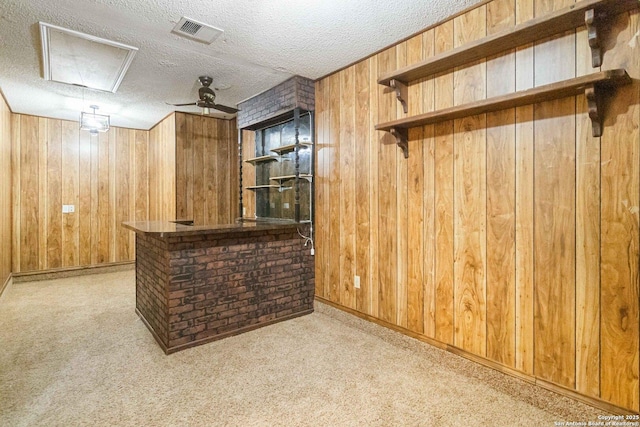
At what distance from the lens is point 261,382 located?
2252 millimetres

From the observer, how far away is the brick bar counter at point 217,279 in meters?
2.73

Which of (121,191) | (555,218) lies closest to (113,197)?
(121,191)

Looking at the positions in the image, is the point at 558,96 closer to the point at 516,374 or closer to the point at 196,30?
the point at 516,374

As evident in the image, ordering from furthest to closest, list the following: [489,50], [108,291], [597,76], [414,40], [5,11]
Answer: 1. [108,291]
2. [414,40]
3. [5,11]
4. [489,50]
5. [597,76]

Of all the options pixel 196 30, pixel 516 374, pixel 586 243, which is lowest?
pixel 516 374

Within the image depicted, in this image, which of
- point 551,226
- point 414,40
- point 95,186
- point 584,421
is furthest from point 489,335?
point 95,186

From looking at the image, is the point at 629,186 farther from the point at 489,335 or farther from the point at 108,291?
the point at 108,291

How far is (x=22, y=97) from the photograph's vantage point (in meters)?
4.21

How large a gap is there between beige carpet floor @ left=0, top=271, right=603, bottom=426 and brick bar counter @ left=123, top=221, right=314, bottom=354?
0.50ft

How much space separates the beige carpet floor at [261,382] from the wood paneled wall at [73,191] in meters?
2.45

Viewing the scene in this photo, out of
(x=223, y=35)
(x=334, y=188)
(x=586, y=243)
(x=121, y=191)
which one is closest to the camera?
(x=586, y=243)

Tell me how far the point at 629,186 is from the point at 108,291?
18.0ft

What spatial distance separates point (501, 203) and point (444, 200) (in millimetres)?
403

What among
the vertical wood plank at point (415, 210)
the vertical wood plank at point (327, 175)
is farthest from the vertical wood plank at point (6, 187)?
the vertical wood plank at point (415, 210)
